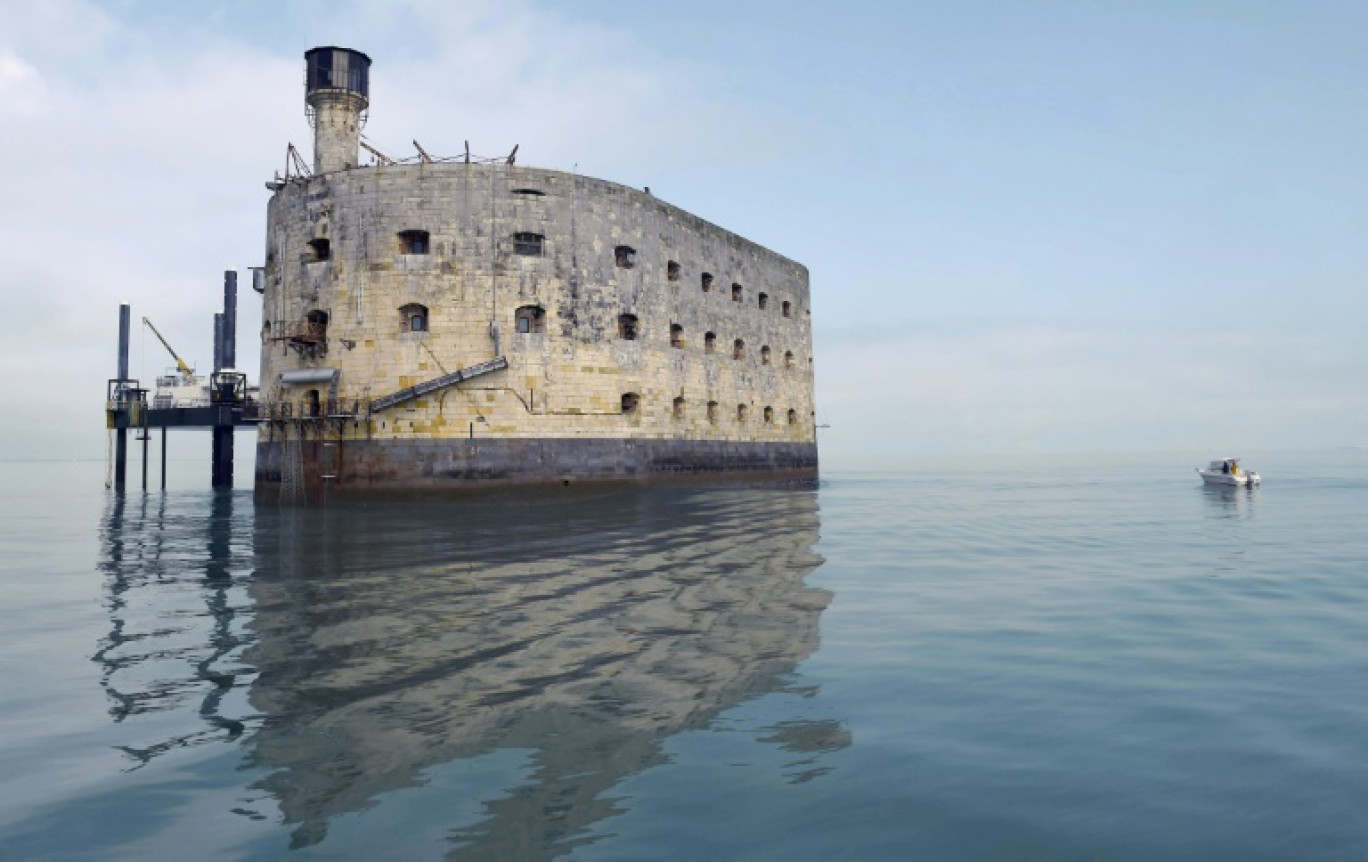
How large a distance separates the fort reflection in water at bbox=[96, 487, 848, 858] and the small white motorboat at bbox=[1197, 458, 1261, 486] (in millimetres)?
29088

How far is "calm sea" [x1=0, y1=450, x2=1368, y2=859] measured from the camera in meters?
4.54

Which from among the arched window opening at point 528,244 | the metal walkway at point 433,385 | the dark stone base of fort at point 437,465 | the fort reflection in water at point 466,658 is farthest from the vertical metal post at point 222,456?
the fort reflection in water at point 466,658

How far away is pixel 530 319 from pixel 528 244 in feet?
7.77

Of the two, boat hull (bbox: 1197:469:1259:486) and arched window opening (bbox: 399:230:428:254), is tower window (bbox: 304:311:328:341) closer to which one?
arched window opening (bbox: 399:230:428:254)

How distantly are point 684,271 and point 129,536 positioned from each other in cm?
2103

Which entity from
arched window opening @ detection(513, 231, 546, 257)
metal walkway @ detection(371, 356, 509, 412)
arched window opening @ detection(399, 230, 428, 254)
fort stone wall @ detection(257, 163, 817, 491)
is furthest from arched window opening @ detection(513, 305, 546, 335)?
arched window opening @ detection(399, 230, 428, 254)

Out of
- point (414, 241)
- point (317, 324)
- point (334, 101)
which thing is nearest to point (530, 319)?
point (414, 241)

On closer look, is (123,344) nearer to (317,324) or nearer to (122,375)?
(122,375)

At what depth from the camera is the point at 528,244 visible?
29672 mm

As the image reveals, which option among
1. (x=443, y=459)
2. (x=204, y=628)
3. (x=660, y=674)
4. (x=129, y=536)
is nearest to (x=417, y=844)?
(x=660, y=674)

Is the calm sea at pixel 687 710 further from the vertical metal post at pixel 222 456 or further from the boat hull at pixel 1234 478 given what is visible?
the vertical metal post at pixel 222 456

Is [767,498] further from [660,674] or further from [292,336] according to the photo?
[660,674]

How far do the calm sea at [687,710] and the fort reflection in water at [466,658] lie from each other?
4 centimetres

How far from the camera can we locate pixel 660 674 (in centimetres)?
740
